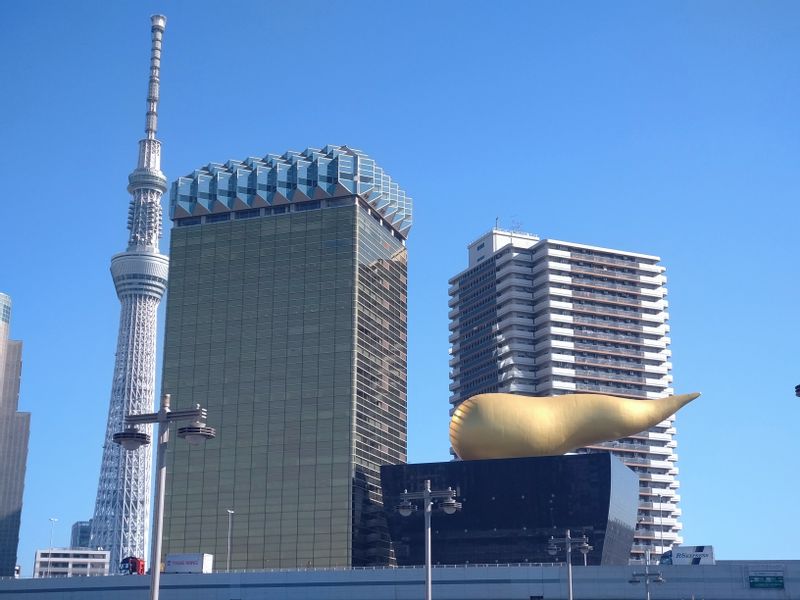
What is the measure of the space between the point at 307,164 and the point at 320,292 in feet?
66.8

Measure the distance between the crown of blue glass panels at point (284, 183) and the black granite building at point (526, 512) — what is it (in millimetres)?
A: 53017

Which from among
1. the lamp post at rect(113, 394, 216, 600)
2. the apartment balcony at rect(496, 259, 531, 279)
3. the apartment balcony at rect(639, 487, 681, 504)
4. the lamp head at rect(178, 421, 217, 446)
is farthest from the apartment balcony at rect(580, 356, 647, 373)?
the lamp head at rect(178, 421, 217, 446)

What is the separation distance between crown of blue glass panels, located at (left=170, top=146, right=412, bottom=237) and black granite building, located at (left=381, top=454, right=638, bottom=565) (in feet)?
174

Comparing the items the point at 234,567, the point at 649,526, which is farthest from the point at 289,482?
the point at 649,526

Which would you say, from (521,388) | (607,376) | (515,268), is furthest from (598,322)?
(521,388)

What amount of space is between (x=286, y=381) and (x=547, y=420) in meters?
49.0

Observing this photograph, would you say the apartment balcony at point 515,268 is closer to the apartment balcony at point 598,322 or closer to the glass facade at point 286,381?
the apartment balcony at point 598,322

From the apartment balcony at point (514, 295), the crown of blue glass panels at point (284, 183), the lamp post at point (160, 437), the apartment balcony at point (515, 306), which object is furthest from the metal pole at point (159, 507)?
the apartment balcony at point (514, 295)

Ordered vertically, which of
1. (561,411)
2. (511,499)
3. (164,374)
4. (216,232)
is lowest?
(511,499)

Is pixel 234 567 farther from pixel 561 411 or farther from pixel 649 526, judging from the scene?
pixel 649 526

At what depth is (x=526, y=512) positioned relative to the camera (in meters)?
122

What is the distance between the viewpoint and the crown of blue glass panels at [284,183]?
165250mm

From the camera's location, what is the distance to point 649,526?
185 m

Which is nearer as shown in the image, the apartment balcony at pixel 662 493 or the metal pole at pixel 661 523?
the metal pole at pixel 661 523
